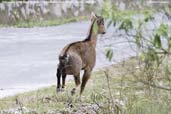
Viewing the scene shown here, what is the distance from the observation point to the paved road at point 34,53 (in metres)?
11.9

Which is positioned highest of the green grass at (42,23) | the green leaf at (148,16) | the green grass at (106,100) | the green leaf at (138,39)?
the green leaf at (148,16)

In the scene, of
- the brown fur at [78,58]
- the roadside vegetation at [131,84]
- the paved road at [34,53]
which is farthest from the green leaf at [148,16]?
the brown fur at [78,58]

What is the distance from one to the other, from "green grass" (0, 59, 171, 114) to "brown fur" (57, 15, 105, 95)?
27 centimetres

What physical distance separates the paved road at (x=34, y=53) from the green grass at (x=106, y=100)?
59cm

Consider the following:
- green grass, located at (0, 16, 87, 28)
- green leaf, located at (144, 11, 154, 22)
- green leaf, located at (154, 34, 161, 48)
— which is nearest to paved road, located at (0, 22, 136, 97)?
green grass, located at (0, 16, 87, 28)

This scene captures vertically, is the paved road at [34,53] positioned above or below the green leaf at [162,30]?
below

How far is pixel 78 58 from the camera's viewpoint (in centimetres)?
983

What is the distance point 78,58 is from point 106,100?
1736 millimetres

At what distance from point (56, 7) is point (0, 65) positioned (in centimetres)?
1118

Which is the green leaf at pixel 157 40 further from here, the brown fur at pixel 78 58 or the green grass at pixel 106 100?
the brown fur at pixel 78 58

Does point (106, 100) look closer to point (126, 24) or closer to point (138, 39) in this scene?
point (138, 39)

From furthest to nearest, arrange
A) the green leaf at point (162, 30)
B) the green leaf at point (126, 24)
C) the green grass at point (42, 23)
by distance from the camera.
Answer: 1. the green grass at point (42, 23)
2. the green leaf at point (126, 24)
3. the green leaf at point (162, 30)

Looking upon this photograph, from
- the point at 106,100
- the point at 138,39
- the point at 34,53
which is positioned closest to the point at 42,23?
the point at 34,53

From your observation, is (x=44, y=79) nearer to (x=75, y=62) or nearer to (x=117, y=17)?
(x=75, y=62)
